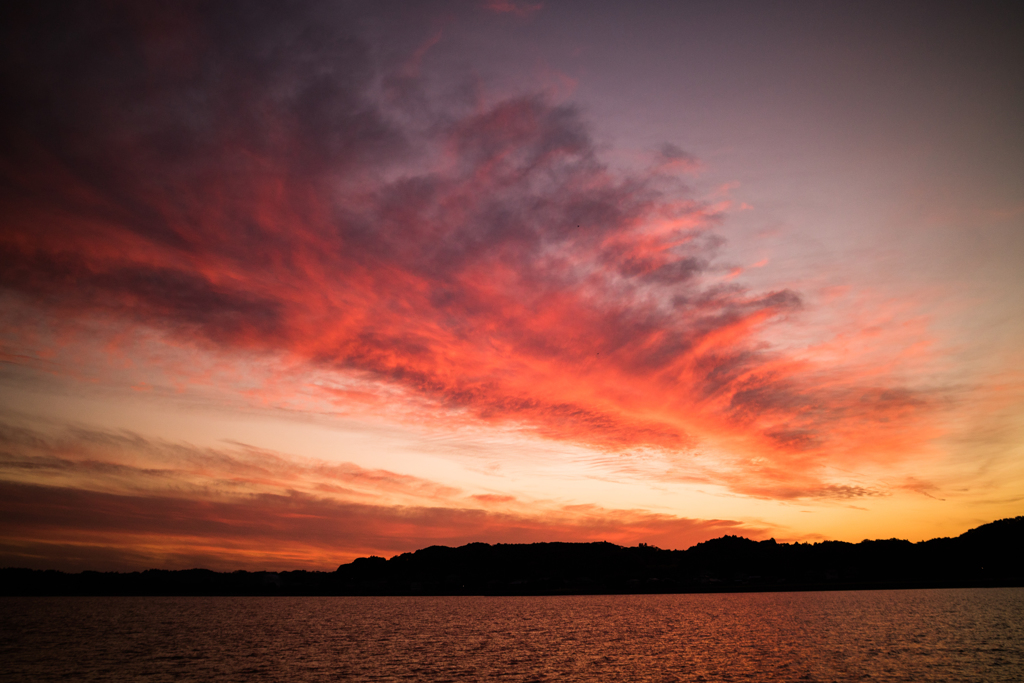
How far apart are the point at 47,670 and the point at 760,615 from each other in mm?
139814

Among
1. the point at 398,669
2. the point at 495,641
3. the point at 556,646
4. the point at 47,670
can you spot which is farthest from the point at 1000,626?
the point at 47,670

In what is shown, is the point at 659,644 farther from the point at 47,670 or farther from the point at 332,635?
the point at 47,670

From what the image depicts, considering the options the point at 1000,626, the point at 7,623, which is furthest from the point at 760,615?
the point at 7,623

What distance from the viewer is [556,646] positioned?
88.5 metres

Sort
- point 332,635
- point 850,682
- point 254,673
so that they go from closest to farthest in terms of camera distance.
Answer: point 850,682, point 254,673, point 332,635

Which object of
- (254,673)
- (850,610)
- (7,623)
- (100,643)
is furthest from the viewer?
(850,610)

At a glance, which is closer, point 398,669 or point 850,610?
point 398,669

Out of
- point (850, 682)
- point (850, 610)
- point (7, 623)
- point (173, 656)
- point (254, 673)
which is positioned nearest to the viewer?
point (850, 682)

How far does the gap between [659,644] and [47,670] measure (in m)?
79.8

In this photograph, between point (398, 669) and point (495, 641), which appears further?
point (495, 641)

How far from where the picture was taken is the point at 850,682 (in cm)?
5456

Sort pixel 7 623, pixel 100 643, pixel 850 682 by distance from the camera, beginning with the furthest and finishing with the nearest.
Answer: pixel 7 623 → pixel 100 643 → pixel 850 682

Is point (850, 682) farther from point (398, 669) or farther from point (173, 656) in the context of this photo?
point (173, 656)

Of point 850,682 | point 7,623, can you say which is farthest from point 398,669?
point 7,623
